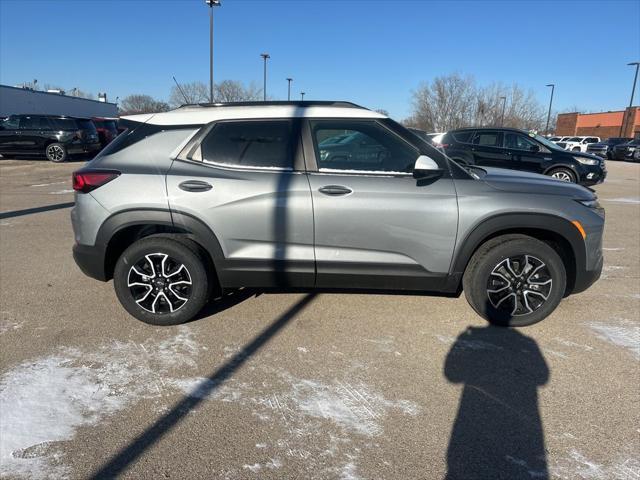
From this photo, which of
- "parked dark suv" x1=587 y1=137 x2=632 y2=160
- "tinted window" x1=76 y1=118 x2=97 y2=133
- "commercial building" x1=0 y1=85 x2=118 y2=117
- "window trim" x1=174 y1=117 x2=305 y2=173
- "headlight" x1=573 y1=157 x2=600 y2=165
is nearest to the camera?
"window trim" x1=174 y1=117 x2=305 y2=173

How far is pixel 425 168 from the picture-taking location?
3.38 meters

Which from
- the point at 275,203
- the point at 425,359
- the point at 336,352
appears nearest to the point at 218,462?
the point at 336,352

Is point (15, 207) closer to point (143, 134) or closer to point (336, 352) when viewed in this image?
point (143, 134)

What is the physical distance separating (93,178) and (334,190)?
1.93 m

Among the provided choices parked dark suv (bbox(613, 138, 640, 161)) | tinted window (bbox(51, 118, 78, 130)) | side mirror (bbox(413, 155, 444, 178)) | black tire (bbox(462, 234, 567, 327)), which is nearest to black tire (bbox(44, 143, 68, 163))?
tinted window (bbox(51, 118, 78, 130))

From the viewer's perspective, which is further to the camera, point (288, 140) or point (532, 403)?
point (288, 140)

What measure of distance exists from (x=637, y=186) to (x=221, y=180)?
54.0 ft

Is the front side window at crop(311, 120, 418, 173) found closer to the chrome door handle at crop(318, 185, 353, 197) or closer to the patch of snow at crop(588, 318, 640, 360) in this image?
the chrome door handle at crop(318, 185, 353, 197)

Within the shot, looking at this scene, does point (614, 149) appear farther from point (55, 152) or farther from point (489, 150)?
point (55, 152)

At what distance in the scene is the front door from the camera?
11.5ft

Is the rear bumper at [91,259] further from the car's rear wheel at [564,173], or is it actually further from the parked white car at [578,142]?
the parked white car at [578,142]

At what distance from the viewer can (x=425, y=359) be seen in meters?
3.29

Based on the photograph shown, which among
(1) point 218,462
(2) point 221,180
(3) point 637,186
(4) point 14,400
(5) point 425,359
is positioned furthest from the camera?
(3) point 637,186

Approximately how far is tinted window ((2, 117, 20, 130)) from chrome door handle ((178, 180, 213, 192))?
18282 mm
